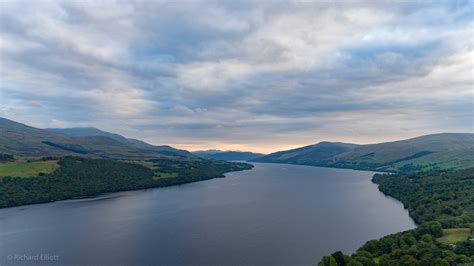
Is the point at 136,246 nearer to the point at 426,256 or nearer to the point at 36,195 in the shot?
the point at 426,256

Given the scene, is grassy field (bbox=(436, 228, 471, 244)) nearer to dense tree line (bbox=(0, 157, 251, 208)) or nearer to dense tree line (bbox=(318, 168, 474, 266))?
dense tree line (bbox=(318, 168, 474, 266))

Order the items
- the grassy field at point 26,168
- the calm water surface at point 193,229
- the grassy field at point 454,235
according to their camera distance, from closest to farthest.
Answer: the grassy field at point 454,235, the calm water surface at point 193,229, the grassy field at point 26,168

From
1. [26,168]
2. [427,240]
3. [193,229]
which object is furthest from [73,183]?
[427,240]

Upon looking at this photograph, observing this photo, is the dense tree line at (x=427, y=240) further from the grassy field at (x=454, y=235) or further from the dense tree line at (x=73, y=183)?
the dense tree line at (x=73, y=183)

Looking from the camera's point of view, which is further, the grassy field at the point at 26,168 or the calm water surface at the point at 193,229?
the grassy field at the point at 26,168

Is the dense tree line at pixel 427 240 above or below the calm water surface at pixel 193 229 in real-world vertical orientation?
above

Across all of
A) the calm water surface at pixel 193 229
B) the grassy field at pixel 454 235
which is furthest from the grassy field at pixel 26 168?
the grassy field at pixel 454 235

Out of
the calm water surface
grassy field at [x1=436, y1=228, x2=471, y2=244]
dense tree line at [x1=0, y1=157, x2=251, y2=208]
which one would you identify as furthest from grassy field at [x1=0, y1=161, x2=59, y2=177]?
grassy field at [x1=436, y1=228, x2=471, y2=244]
